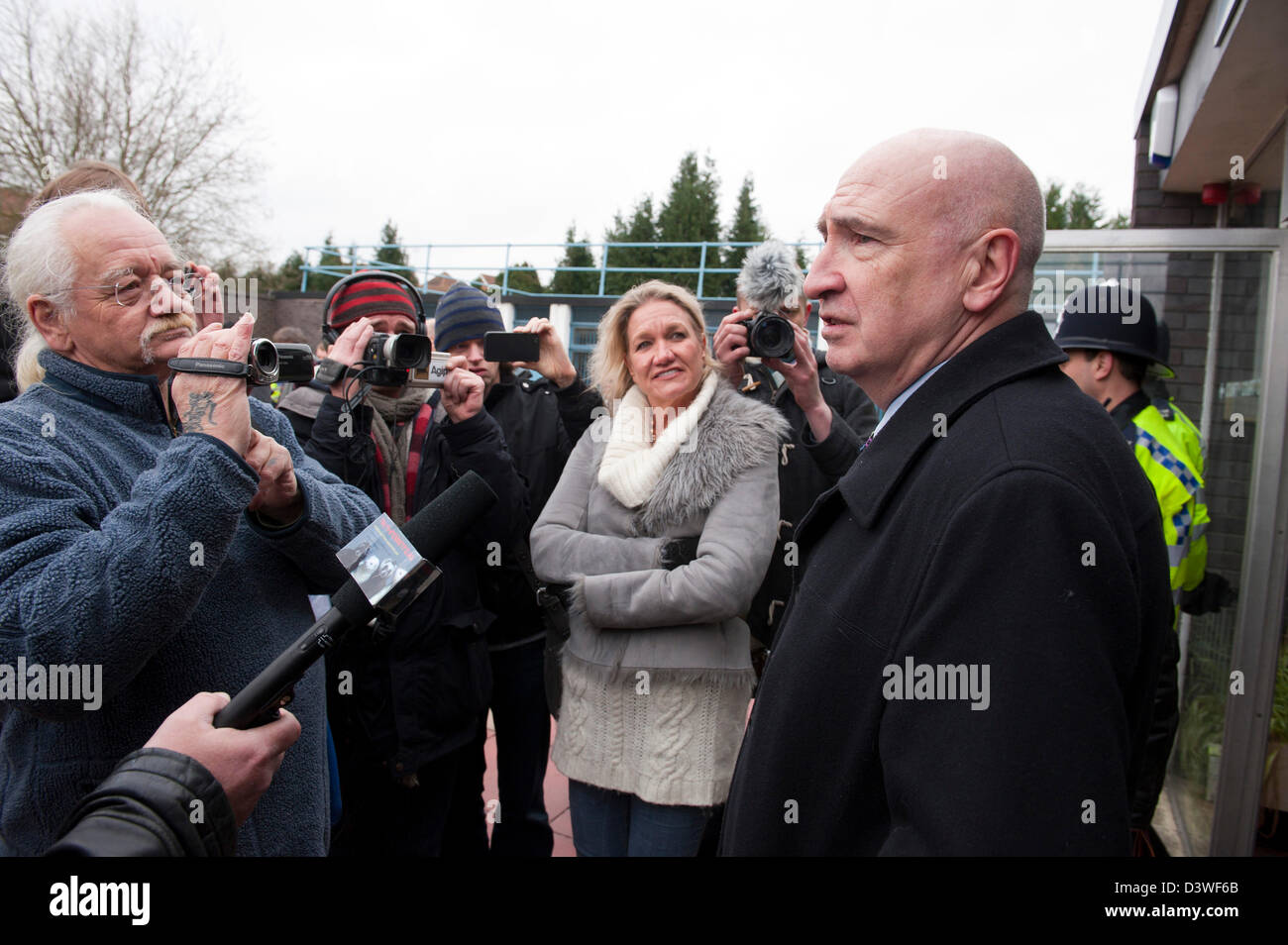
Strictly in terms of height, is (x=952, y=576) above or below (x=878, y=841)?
above

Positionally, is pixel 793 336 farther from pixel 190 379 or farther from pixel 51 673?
pixel 51 673

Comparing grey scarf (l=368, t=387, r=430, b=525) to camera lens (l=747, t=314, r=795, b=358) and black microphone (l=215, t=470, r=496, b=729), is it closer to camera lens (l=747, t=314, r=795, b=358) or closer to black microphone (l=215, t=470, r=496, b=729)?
camera lens (l=747, t=314, r=795, b=358)

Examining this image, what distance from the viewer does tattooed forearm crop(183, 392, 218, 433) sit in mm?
1366

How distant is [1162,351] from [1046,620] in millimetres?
2642

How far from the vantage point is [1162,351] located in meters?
3.01

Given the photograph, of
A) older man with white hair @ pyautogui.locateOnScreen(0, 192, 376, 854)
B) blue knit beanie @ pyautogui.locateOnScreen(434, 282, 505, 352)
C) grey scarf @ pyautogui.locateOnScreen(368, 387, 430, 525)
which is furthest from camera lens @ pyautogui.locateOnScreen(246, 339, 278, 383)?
blue knit beanie @ pyautogui.locateOnScreen(434, 282, 505, 352)

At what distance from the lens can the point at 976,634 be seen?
0.94m

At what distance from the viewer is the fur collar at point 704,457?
7.58ft

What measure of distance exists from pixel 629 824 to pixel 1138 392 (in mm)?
2398

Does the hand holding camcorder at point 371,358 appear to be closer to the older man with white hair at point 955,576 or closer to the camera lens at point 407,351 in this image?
the camera lens at point 407,351

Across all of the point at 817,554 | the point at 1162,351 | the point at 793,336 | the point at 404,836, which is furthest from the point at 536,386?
the point at 1162,351

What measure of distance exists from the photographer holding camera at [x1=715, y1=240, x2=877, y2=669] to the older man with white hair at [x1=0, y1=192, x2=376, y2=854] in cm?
134

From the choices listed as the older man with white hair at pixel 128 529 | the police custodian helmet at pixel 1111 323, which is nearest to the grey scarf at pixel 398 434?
the older man with white hair at pixel 128 529

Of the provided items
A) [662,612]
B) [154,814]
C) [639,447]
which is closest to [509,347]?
[639,447]
